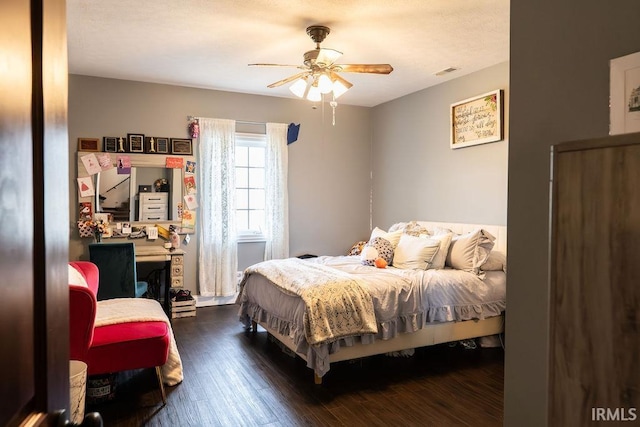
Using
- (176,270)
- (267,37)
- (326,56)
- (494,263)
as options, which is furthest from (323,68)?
(176,270)

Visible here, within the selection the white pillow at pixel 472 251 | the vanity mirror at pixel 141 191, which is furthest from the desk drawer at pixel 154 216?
the white pillow at pixel 472 251

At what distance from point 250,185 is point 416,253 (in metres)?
2.66

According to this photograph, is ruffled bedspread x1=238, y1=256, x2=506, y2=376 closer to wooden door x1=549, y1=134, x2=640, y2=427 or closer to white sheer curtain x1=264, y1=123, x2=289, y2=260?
white sheer curtain x1=264, y1=123, x2=289, y2=260

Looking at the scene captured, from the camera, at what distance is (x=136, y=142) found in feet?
16.0

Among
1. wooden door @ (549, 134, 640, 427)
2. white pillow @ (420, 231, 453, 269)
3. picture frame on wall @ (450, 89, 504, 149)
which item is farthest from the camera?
picture frame on wall @ (450, 89, 504, 149)

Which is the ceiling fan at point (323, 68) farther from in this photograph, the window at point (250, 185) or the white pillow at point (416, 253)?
the window at point (250, 185)

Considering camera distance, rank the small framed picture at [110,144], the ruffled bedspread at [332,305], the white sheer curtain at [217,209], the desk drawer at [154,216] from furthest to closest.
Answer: the white sheer curtain at [217,209]
the desk drawer at [154,216]
the small framed picture at [110,144]
the ruffled bedspread at [332,305]

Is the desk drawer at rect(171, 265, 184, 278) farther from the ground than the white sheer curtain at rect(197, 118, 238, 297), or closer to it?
closer to it

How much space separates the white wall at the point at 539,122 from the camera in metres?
1.27

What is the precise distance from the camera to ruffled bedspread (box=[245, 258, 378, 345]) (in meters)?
2.82

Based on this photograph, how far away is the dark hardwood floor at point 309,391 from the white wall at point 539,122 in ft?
3.89

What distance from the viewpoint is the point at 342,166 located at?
6.06m

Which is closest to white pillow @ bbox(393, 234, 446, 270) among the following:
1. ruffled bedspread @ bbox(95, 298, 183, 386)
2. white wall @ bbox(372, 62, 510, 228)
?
white wall @ bbox(372, 62, 510, 228)

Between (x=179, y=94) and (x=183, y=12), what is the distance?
6.93ft
